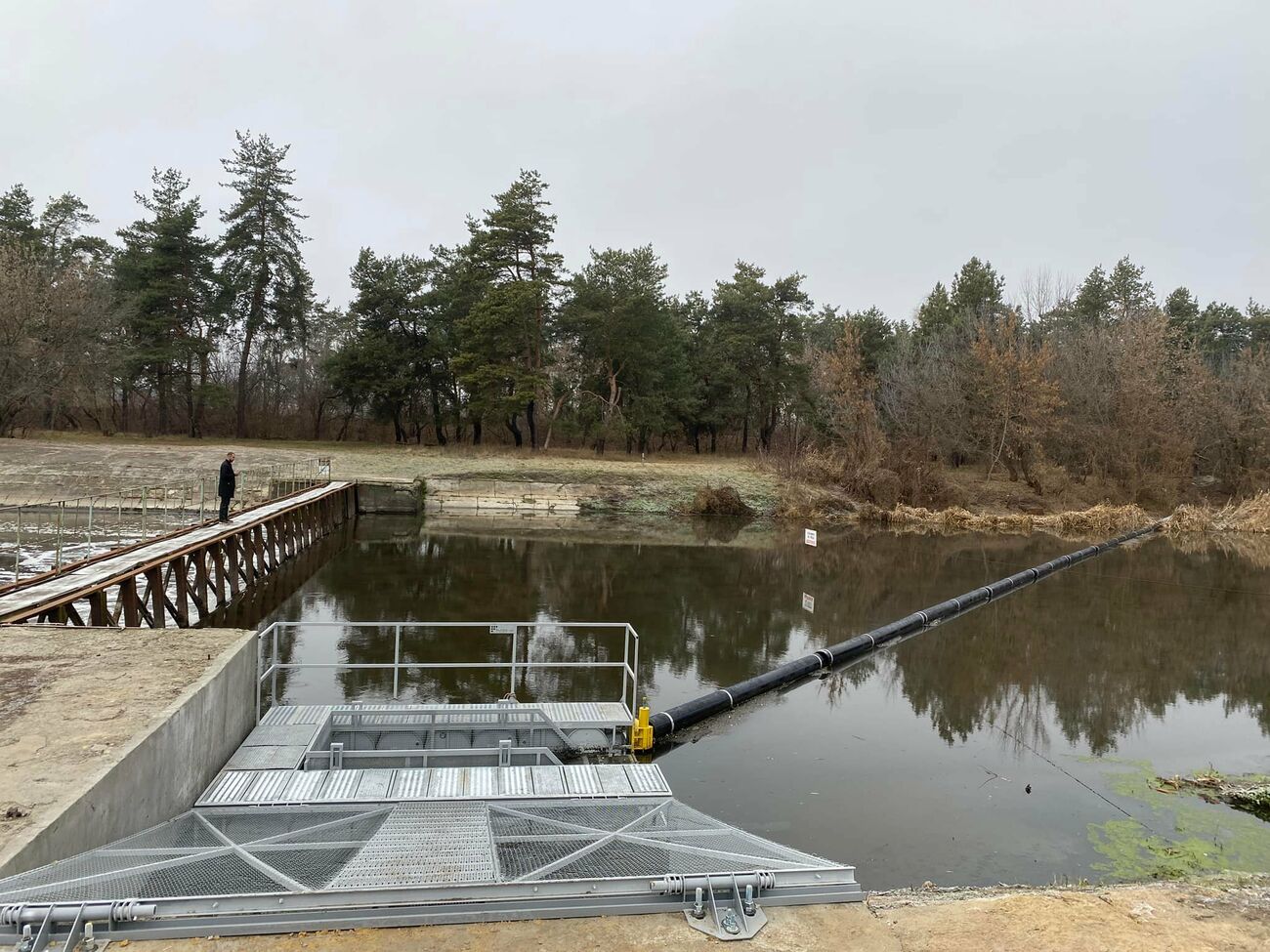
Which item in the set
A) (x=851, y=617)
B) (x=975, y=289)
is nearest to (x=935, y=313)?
(x=975, y=289)

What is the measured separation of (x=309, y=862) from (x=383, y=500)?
3010 cm

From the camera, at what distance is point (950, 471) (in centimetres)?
4316

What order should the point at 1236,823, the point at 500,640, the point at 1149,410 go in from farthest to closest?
the point at 1149,410
the point at 500,640
the point at 1236,823

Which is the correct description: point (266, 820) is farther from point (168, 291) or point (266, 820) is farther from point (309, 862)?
point (168, 291)

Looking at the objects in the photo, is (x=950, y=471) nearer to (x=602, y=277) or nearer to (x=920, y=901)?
(x=602, y=277)

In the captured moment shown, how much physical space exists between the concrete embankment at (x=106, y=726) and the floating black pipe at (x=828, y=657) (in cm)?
443

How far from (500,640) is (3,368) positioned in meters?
30.6

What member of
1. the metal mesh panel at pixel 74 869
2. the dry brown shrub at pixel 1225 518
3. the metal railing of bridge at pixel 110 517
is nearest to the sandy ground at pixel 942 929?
the metal mesh panel at pixel 74 869

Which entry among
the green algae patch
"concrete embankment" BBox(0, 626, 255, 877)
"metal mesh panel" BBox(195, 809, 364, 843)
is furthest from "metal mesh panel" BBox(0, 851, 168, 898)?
the green algae patch

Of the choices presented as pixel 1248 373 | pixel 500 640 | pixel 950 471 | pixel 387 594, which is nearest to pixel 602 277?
pixel 950 471

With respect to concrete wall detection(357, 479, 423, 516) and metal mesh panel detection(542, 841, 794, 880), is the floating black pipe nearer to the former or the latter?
metal mesh panel detection(542, 841, 794, 880)

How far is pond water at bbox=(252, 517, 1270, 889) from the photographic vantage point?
715cm

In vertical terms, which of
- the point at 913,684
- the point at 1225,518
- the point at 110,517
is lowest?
the point at 913,684

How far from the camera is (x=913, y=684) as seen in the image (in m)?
11.9
